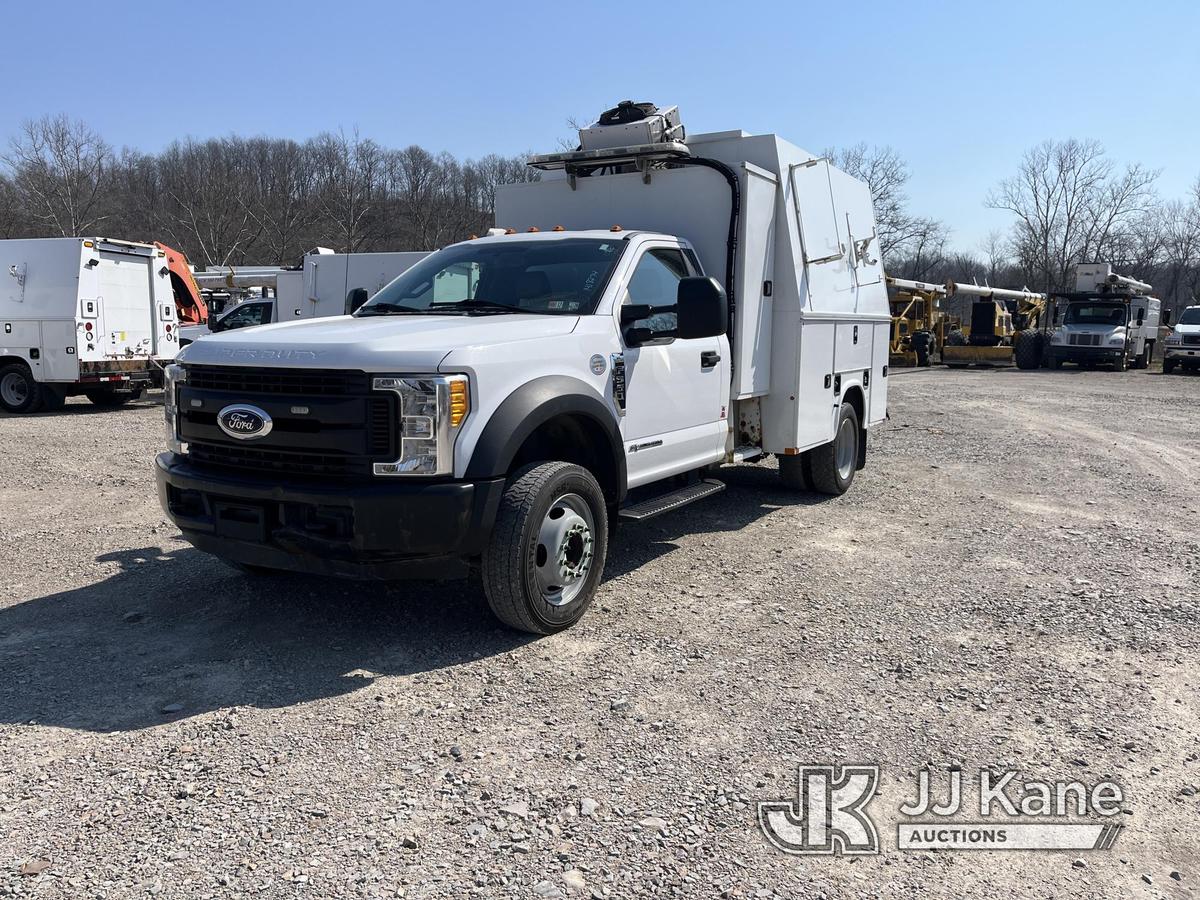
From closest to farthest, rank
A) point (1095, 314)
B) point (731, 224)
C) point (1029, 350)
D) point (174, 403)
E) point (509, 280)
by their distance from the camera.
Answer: point (174, 403), point (509, 280), point (731, 224), point (1095, 314), point (1029, 350)

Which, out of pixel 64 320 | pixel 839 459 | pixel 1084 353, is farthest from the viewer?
pixel 1084 353

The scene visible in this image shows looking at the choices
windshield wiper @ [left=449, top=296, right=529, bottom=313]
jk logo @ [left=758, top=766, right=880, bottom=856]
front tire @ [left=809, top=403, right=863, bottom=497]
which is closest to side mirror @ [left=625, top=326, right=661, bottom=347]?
windshield wiper @ [left=449, top=296, right=529, bottom=313]

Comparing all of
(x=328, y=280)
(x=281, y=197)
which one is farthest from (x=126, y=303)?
(x=281, y=197)

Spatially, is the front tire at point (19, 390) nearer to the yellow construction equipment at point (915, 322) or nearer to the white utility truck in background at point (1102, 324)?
the yellow construction equipment at point (915, 322)

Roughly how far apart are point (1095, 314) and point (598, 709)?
1236 inches

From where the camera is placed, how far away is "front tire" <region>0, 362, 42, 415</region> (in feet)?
49.2

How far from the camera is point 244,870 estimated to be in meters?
2.77

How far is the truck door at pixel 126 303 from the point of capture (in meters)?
15.3

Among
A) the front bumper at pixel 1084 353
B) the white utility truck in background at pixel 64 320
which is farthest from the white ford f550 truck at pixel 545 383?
the front bumper at pixel 1084 353

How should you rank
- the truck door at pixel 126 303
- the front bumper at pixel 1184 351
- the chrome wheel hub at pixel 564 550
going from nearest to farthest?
the chrome wheel hub at pixel 564 550 < the truck door at pixel 126 303 < the front bumper at pixel 1184 351

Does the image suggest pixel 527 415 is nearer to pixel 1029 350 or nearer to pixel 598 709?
pixel 598 709

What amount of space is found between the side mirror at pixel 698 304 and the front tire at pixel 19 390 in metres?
13.8

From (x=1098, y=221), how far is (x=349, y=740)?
222 ft

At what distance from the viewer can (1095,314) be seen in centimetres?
3005
